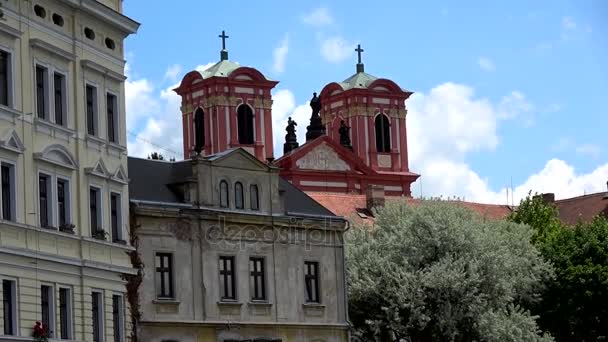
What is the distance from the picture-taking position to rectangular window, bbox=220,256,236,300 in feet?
200

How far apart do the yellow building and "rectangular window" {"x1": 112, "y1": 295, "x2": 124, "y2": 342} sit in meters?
0.03

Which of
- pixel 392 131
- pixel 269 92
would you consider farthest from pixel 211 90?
pixel 392 131

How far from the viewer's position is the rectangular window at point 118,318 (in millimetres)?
53875

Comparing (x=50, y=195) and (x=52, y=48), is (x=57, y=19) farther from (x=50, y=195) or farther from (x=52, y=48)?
(x=50, y=195)

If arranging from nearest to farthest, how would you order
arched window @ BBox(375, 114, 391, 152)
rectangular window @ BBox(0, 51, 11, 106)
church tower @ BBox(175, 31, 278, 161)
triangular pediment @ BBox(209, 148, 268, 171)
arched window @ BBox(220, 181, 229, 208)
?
rectangular window @ BBox(0, 51, 11, 106), arched window @ BBox(220, 181, 229, 208), triangular pediment @ BBox(209, 148, 268, 171), church tower @ BBox(175, 31, 278, 161), arched window @ BBox(375, 114, 391, 152)

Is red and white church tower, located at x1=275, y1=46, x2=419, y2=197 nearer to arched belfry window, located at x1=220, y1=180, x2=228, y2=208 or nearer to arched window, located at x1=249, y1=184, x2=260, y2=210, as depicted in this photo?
arched window, located at x1=249, y1=184, x2=260, y2=210

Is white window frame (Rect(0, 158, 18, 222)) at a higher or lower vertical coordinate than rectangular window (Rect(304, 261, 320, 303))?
higher

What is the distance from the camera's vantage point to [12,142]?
155 ft

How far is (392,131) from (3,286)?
3621 inches

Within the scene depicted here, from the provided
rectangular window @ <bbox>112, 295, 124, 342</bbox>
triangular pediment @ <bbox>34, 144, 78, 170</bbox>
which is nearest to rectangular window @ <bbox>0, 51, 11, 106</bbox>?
triangular pediment @ <bbox>34, 144, 78, 170</bbox>

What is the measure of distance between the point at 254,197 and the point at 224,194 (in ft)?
5.90

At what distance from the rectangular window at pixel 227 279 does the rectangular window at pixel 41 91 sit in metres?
13.3

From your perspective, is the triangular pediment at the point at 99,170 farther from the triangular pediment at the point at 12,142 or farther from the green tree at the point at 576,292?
the green tree at the point at 576,292

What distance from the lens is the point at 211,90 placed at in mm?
132500
